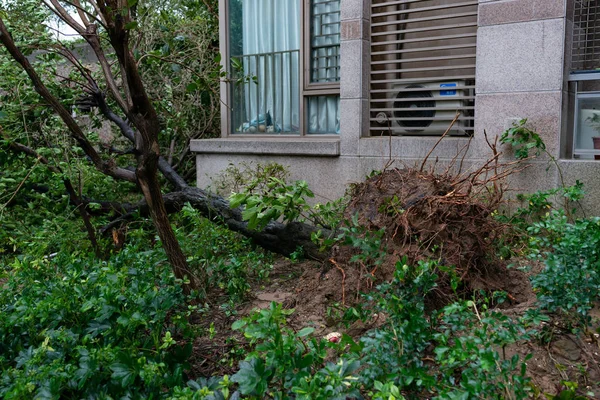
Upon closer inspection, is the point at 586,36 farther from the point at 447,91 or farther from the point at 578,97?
the point at 447,91

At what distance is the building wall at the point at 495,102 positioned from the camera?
6406mm

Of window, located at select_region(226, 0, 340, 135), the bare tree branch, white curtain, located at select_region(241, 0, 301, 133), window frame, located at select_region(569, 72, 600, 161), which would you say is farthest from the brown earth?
white curtain, located at select_region(241, 0, 301, 133)

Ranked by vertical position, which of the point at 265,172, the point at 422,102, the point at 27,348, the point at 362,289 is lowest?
Answer: the point at 27,348

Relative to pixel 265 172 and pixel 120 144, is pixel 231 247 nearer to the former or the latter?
pixel 265 172

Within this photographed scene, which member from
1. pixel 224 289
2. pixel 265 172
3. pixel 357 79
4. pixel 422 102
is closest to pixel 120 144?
pixel 265 172

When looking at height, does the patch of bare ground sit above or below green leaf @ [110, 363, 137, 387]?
above

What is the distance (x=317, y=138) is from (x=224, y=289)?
3839 millimetres

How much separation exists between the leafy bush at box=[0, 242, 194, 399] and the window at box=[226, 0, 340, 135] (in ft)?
14.7

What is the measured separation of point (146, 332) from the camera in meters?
4.08

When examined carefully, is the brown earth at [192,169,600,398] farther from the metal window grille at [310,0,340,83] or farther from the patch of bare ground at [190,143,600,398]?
the metal window grille at [310,0,340,83]

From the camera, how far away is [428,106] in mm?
7633

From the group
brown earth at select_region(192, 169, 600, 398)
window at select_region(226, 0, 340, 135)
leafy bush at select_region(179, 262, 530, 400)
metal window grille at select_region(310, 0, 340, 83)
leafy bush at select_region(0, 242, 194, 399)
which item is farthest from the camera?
window at select_region(226, 0, 340, 135)

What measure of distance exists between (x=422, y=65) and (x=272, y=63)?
2293mm

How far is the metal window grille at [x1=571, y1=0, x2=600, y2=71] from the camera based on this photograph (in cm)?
689
